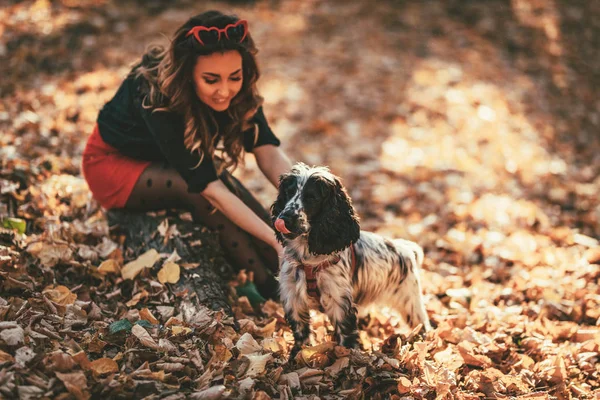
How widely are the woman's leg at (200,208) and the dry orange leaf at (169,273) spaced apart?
0.53 metres

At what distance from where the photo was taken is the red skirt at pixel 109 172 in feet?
14.6

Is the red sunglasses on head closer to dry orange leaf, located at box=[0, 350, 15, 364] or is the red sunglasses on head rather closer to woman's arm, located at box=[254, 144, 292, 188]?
woman's arm, located at box=[254, 144, 292, 188]

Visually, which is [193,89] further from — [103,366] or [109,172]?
[103,366]

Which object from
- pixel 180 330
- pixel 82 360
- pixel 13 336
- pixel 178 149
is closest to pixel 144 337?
pixel 180 330

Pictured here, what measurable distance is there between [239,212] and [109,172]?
1297mm

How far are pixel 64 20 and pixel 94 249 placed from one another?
691 centimetres

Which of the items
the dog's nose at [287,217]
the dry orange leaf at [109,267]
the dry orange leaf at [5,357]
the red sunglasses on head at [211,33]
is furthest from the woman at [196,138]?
the dry orange leaf at [5,357]

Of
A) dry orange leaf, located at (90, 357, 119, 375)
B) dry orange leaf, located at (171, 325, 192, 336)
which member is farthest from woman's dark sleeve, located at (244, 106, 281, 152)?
dry orange leaf, located at (90, 357, 119, 375)

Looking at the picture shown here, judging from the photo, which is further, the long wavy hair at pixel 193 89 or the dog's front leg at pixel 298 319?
the long wavy hair at pixel 193 89

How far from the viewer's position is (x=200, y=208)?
4.29m

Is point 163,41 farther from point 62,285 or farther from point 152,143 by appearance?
point 62,285

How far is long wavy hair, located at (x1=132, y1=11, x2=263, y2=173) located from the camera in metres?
3.82

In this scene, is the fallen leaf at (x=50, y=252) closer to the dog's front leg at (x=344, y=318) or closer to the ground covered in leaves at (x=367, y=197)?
the ground covered in leaves at (x=367, y=197)

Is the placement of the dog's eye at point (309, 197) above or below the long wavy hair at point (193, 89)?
below
